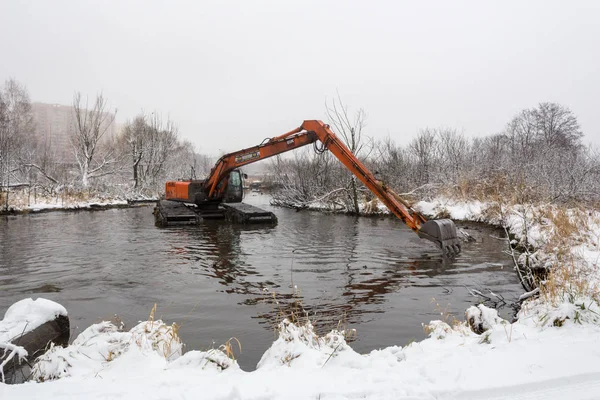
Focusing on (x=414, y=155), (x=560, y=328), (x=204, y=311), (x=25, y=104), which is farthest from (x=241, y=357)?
(x=25, y=104)

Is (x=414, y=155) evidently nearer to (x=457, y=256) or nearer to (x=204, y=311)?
(x=457, y=256)

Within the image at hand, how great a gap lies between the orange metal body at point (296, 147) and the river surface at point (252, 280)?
1318 millimetres

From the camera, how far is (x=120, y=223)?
1522cm

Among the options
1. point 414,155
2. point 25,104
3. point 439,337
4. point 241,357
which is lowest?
point 241,357

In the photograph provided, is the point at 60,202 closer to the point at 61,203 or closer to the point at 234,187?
the point at 61,203

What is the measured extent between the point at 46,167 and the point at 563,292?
122ft

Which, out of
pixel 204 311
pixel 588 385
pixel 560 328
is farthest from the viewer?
pixel 204 311

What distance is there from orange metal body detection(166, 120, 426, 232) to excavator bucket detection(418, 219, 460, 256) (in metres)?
0.44

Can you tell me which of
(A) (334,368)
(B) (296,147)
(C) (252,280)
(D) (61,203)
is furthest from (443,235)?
(D) (61,203)

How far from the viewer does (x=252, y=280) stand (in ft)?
22.5

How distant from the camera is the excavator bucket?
318 inches

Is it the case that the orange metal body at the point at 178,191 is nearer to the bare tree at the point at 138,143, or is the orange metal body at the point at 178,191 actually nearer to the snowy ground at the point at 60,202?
→ the snowy ground at the point at 60,202

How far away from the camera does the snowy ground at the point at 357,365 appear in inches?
97.8

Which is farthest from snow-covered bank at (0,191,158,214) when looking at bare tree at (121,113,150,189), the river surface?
the river surface
